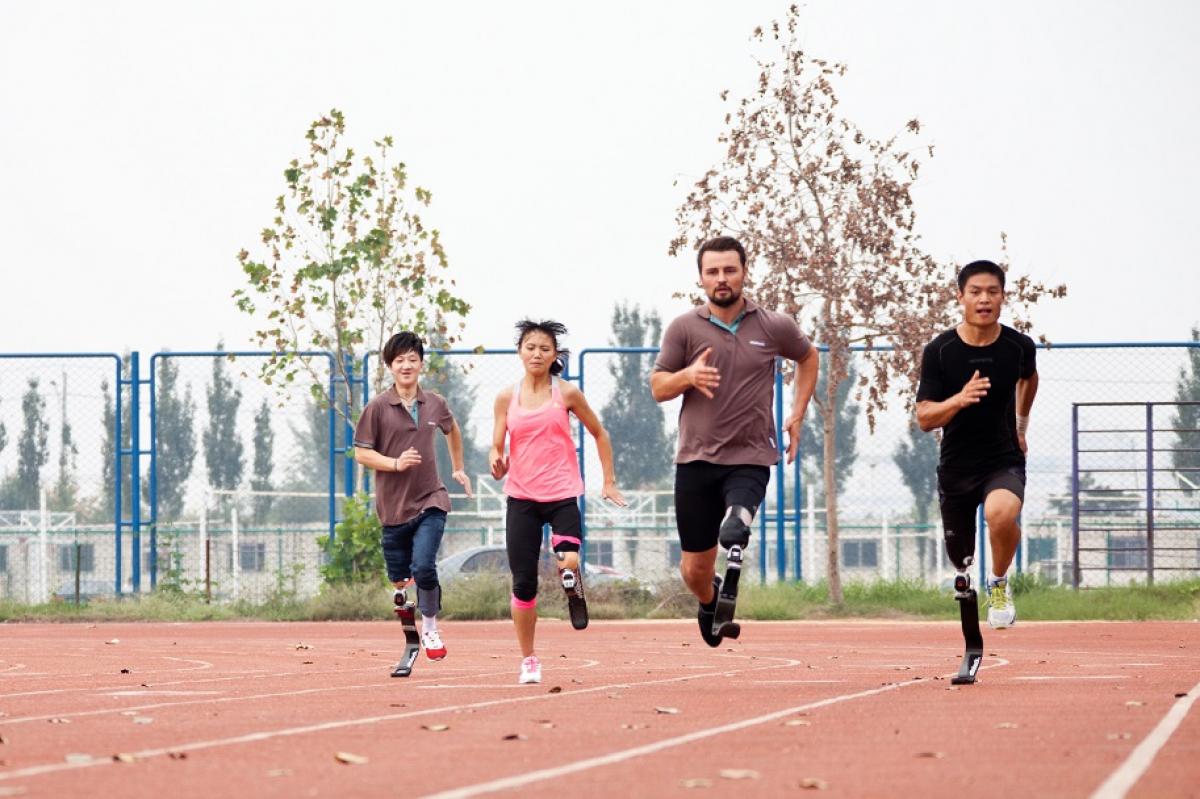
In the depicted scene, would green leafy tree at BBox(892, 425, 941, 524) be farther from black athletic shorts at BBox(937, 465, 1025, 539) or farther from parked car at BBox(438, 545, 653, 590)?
black athletic shorts at BBox(937, 465, 1025, 539)

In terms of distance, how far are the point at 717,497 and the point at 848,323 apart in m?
13.0

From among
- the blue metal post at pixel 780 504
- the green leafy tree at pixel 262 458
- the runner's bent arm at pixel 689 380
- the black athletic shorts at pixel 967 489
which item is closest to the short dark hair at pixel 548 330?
the runner's bent arm at pixel 689 380

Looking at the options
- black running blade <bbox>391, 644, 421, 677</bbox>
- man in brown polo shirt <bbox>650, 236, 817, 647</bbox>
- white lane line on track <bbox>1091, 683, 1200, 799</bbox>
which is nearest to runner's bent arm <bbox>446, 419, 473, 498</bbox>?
black running blade <bbox>391, 644, 421, 677</bbox>

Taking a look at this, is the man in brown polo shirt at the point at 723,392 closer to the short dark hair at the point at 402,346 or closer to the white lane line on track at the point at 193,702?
the white lane line on track at the point at 193,702

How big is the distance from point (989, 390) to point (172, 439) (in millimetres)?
18482

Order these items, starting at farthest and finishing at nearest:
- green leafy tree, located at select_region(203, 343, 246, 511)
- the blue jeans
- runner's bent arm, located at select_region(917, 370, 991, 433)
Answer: green leafy tree, located at select_region(203, 343, 246, 511) < the blue jeans < runner's bent arm, located at select_region(917, 370, 991, 433)

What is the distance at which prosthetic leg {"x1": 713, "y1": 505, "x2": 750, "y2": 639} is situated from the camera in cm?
980

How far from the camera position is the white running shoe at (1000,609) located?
10055 mm

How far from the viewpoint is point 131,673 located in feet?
40.8

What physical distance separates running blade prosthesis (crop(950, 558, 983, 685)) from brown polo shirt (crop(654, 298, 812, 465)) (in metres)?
1.15

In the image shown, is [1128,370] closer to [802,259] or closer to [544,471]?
[802,259]

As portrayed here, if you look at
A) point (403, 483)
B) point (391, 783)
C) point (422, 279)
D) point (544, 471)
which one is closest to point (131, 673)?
point (403, 483)

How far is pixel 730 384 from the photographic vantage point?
10219 mm

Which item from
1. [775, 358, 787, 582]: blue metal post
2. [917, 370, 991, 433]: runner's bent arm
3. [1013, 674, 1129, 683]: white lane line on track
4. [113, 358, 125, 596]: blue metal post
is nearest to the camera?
[917, 370, 991, 433]: runner's bent arm
